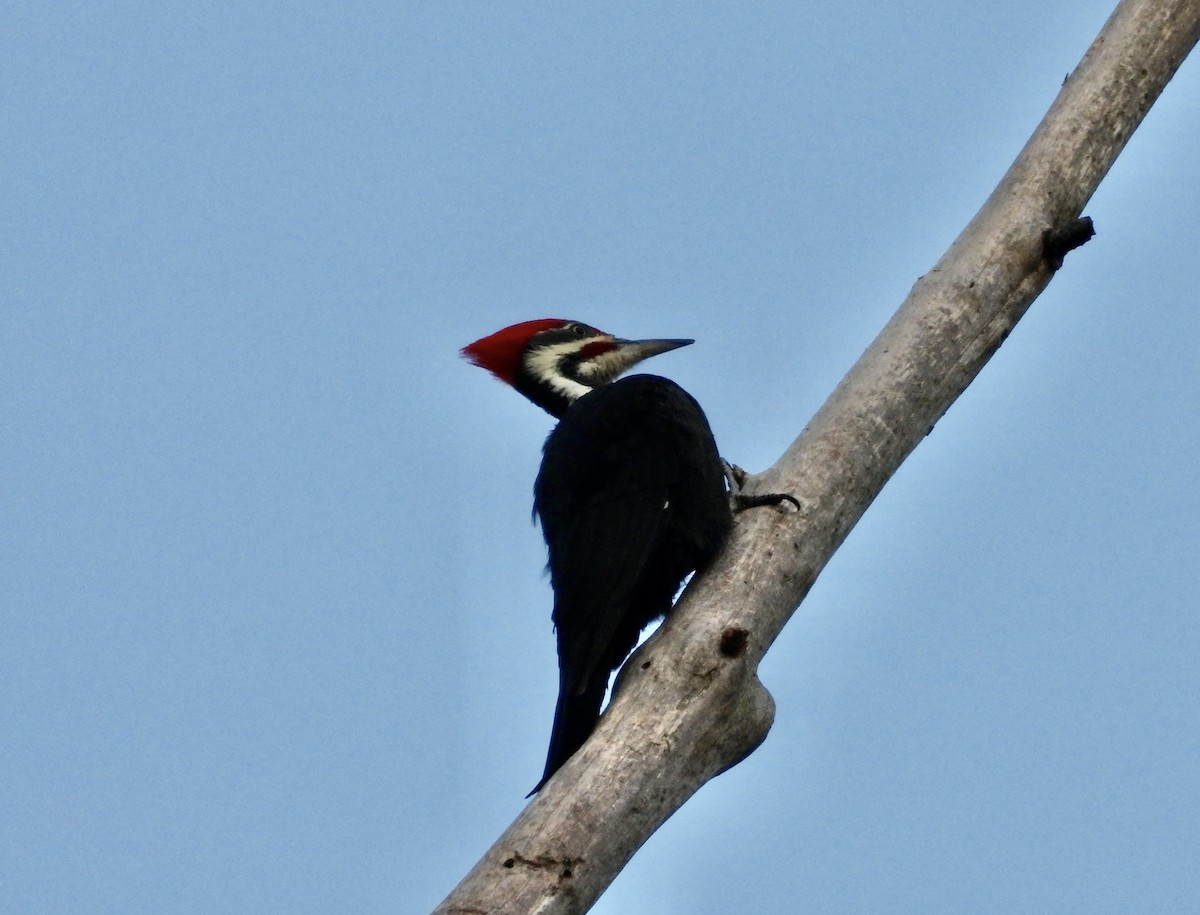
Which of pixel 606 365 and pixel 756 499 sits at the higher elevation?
pixel 606 365

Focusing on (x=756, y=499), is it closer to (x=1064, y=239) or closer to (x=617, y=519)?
(x=617, y=519)

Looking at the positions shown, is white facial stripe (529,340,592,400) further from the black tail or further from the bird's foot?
the black tail

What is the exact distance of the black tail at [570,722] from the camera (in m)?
3.33

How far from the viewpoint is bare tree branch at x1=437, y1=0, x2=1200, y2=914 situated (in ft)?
8.78

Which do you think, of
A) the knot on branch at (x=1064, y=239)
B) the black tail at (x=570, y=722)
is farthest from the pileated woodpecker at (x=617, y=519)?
the knot on branch at (x=1064, y=239)

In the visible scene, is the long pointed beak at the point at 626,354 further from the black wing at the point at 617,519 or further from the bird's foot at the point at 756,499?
the bird's foot at the point at 756,499

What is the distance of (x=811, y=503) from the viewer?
3.58 meters

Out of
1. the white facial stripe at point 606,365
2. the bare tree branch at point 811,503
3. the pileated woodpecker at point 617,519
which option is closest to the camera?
the bare tree branch at point 811,503

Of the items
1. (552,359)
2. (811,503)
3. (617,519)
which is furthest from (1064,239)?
(552,359)

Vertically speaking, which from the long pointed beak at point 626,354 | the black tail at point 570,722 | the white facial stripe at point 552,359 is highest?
the long pointed beak at point 626,354

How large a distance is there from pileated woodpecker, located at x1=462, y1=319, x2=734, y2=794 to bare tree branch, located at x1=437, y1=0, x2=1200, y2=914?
204mm

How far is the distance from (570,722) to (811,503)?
782 millimetres

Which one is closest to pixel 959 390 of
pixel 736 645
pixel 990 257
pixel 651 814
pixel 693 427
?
pixel 990 257

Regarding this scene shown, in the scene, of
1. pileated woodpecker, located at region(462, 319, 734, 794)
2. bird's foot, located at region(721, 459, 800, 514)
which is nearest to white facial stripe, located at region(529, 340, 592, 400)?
pileated woodpecker, located at region(462, 319, 734, 794)
